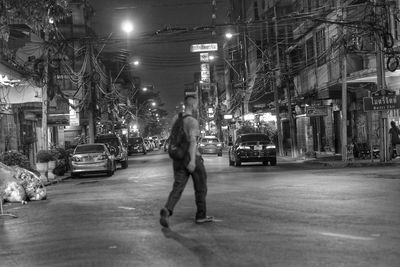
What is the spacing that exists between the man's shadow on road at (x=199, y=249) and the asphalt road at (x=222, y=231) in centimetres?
1

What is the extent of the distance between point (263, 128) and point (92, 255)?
44560 millimetres

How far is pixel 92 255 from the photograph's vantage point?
7273mm

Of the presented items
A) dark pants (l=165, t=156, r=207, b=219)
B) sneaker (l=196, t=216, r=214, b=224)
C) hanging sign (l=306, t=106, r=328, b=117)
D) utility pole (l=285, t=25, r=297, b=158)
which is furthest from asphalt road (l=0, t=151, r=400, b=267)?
utility pole (l=285, t=25, r=297, b=158)

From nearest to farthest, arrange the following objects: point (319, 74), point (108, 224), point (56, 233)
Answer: point (56, 233), point (108, 224), point (319, 74)

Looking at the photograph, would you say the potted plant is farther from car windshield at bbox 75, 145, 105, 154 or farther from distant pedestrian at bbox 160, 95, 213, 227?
distant pedestrian at bbox 160, 95, 213, 227

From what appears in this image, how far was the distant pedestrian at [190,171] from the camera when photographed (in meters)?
9.09

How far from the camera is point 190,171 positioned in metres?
9.12

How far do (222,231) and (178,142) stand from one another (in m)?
1.55

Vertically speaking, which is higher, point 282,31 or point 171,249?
point 282,31

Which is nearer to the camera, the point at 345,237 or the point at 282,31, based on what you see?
the point at 345,237

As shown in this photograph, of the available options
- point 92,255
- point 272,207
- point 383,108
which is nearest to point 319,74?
point 383,108

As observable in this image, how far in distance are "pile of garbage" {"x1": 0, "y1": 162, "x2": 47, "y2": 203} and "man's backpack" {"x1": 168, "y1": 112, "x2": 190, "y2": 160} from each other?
6.85m

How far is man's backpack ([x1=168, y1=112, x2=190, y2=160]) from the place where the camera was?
9.17 metres

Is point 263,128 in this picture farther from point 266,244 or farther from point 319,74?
point 266,244
